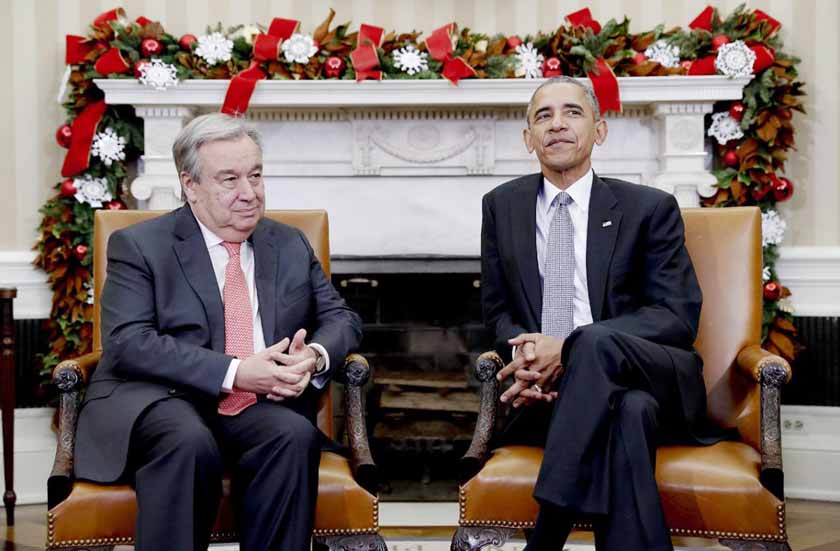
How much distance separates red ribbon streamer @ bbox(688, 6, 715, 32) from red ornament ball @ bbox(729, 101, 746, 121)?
32cm

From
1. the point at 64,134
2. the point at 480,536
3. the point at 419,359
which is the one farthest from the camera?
the point at 419,359

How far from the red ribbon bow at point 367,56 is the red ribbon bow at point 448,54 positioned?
209mm

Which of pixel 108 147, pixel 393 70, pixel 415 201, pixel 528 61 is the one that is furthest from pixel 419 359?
pixel 108 147

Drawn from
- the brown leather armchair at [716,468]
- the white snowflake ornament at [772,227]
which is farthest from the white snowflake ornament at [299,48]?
the white snowflake ornament at [772,227]

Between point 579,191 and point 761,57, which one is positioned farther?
point 761,57

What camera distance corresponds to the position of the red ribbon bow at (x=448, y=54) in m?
3.54

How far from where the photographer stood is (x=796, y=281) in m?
3.74

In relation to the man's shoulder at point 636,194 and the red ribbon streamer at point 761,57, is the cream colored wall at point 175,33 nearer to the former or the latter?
the red ribbon streamer at point 761,57

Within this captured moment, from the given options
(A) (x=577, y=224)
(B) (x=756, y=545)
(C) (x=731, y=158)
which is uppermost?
(C) (x=731, y=158)

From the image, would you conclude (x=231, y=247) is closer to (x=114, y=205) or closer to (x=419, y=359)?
(x=114, y=205)

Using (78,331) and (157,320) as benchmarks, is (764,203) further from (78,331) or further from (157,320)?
(78,331)

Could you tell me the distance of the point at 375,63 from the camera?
11.7 ft

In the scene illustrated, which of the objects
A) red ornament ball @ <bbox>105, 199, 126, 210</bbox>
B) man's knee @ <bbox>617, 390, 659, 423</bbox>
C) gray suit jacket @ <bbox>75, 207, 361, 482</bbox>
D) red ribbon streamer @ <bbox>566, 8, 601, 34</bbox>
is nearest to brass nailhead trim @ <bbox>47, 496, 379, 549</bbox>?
gray suit jacket @ <bbox>75, 207, 361, 482</bbox>

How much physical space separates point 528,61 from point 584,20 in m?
0.28
